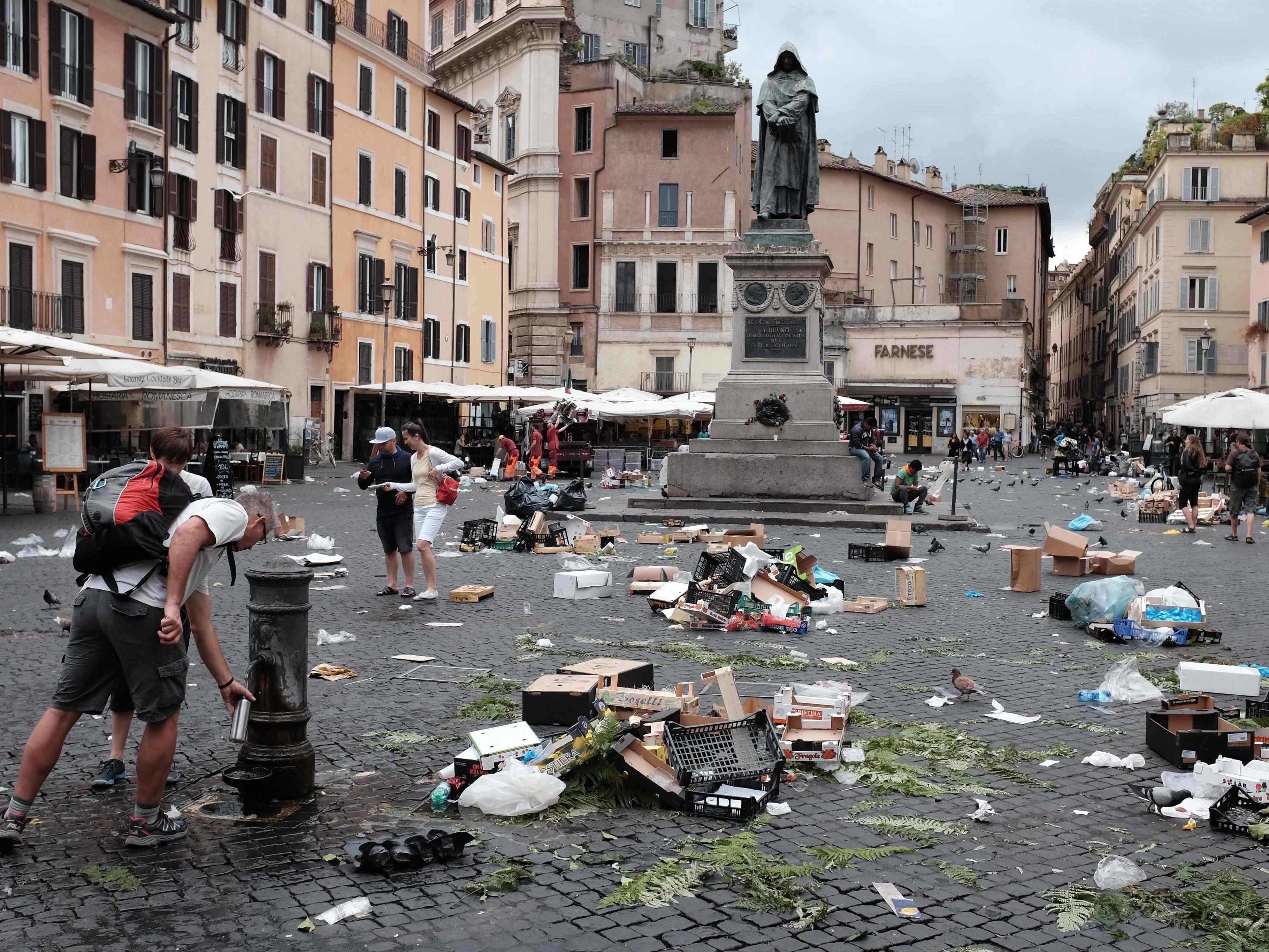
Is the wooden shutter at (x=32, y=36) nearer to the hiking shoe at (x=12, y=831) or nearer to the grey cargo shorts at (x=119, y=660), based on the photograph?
the grey cargo shorts at (x=119, y=660)

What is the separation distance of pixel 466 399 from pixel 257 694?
33.2 meters

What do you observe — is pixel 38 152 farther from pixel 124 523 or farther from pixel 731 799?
pixel 731 799

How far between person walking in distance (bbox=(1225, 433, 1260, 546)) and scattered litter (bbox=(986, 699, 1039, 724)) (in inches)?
486

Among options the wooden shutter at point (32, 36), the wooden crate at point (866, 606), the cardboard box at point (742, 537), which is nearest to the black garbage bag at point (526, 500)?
the cardboard box at point (742, 537)

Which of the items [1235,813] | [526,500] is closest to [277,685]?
[1235,813]

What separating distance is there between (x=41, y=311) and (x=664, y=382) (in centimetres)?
2992

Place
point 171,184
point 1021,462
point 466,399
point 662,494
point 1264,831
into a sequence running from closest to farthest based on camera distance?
point 1264,831
point 662,494
point 171,184
point 466,399
point 1021,462

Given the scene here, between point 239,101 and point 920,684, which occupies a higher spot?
point 239,101

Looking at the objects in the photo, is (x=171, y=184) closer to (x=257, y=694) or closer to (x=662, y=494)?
(x=662, y=494)

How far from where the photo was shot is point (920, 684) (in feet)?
25.5

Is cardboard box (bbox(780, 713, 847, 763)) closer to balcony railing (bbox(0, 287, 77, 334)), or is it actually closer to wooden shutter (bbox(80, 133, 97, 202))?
balcony railing (bbox(0, 287, 77, 334))

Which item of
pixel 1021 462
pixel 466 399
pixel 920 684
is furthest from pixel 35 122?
pixel 1021 462

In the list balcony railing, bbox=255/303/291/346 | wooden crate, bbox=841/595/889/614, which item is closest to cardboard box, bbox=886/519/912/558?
wooden crate, bbox=841/595/889/614

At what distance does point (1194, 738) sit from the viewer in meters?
5.74
